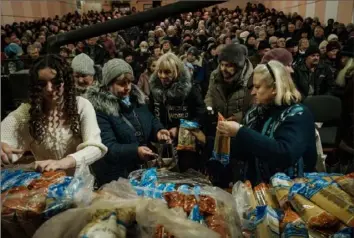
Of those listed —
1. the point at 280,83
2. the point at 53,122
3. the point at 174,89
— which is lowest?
the point at 174,89

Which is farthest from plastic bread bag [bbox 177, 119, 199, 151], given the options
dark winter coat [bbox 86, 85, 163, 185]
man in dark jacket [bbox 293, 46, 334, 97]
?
man in dark jacket [bbox 293, 46, 334, 97]

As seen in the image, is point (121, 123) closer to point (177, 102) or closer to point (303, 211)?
point (177, 102)

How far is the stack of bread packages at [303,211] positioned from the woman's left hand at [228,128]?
1.57ft

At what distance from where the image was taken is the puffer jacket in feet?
9.20

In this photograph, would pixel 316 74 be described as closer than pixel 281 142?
No

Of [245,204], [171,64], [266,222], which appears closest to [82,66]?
[171,64]

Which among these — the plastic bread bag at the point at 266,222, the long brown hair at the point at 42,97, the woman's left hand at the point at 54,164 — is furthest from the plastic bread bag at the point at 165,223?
the long brown hair at the point at 42,97

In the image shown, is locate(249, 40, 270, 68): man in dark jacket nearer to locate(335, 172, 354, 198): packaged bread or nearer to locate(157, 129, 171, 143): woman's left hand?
locate(157, 129, 171, 143): woman's left hand

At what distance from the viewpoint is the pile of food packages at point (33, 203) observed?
883mm

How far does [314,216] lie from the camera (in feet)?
2.89

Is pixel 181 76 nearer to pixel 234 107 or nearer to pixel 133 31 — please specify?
pixel 234 107

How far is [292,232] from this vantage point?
830mm

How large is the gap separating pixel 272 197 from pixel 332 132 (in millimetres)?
2592

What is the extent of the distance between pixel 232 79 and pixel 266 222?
202cm
